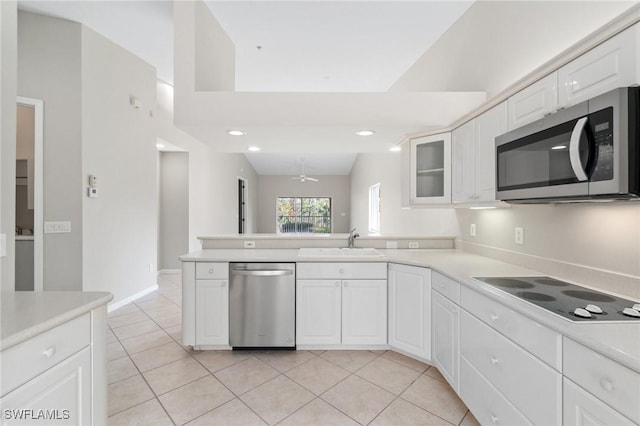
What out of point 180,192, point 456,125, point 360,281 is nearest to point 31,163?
point 180,192

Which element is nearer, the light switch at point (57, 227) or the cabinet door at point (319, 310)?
the cabinet door at point (319, 310)

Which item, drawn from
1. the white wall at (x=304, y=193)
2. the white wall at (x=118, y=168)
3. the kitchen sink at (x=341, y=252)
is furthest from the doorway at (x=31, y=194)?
the white wall at (x=304, y=193)

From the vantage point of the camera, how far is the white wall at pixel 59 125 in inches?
113

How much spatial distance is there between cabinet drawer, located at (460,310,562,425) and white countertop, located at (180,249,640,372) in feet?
0.62

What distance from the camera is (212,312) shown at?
243cm

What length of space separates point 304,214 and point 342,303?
9.25m

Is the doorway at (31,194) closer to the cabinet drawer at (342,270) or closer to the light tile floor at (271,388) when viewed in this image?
the light tile floor at (271,388)

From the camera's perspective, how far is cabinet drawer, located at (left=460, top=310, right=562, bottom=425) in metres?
1.05

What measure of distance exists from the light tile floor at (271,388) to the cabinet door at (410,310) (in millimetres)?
165

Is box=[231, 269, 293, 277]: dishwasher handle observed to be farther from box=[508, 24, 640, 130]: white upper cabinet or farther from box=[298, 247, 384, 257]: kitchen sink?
box=[508, 24, 640, 130]: white upper cabinet

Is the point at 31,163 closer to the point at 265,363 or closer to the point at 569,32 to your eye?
the point at 265,363

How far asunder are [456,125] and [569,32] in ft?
2.65

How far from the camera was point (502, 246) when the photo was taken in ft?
7.27

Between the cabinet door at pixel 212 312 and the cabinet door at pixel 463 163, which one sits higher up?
the cabinet door at pixel 463 163
